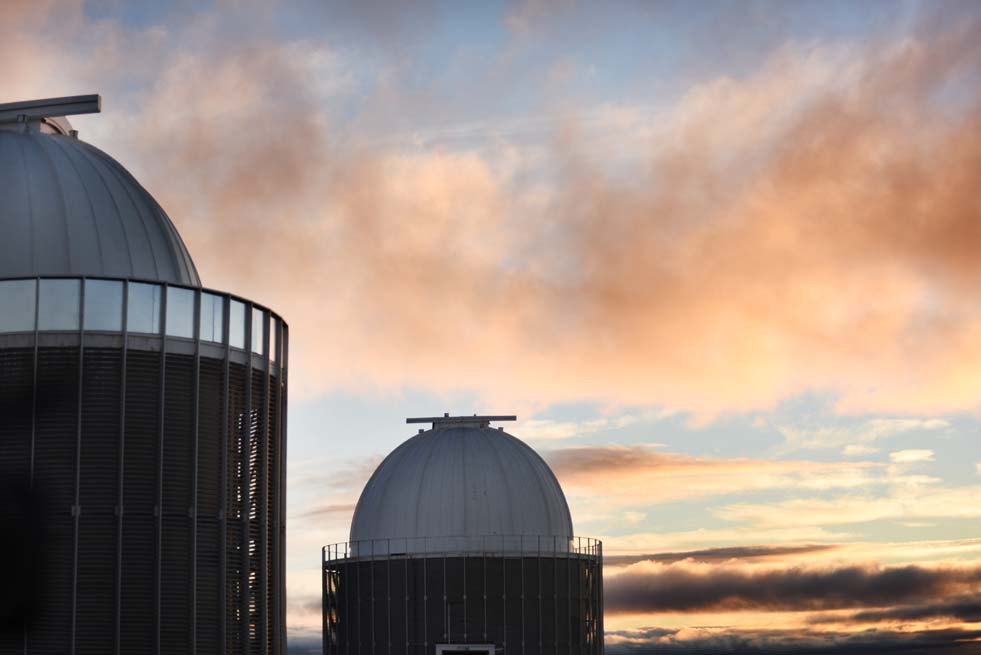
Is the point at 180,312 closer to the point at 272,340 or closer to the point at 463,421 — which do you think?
the point at 272,340

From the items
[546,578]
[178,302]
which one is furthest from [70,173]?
[546,578]

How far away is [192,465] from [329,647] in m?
28.3

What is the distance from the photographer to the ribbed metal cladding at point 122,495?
28.9 metres

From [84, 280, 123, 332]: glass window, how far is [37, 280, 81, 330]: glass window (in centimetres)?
25

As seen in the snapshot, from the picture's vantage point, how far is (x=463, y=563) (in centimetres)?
5297

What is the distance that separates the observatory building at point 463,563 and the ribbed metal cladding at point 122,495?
2171 cm

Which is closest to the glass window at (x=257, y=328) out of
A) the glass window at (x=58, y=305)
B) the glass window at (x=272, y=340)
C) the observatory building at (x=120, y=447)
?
the observatory building at (x=120, y=447)

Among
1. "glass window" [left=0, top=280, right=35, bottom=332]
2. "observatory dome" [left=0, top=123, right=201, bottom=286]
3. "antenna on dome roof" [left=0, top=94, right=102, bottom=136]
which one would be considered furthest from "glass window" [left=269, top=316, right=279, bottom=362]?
"antenna on dome roof" [left=0, top=94, right=102, bottom=136]

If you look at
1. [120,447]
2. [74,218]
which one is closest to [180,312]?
[120,447]

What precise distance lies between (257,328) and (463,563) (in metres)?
22.4

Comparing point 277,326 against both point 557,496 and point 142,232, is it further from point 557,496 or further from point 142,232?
point 557,496

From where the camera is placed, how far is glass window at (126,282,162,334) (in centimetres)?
3033

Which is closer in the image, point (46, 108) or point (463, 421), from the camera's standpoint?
point (46, 108)

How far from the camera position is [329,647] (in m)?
56.9
